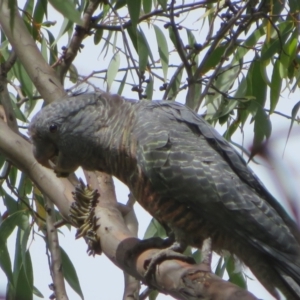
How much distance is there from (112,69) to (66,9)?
162cm

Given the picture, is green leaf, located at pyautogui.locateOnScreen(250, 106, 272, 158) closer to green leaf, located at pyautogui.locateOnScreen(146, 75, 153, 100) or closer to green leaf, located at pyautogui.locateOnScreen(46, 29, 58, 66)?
green leaf, located at pyautogui.locateOnScreen(146, 75, 153, 100)

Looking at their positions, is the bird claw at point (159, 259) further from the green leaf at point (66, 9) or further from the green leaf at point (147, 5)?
the green leaf at point (147, 5)

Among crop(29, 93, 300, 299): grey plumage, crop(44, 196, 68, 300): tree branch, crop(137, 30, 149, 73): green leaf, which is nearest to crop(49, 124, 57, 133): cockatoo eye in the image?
crop(29, 93, 300, 299): grey plumage

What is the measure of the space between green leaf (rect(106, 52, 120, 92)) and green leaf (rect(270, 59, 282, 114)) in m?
0.76

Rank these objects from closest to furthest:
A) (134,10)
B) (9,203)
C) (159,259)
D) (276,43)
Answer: (159,259) → (134,10) → (276,43) → (9,203)

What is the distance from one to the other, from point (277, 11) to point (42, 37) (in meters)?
1.15

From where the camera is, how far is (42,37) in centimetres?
388

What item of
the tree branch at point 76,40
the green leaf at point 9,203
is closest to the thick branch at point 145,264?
the tree branch at point 76,40

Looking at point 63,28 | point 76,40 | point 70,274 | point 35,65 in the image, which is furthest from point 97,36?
point 70,274

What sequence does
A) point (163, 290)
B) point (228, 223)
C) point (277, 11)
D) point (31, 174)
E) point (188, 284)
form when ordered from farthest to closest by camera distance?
1. point (277, 11)
2. point (31, 174)
3. point (228, 223)
4. point (163, 290)
5. point (188, 284)

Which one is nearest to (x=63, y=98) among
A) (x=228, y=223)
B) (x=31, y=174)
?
(x=31, y=174)

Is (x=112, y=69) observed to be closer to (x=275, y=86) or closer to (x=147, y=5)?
(x=147, y=5)

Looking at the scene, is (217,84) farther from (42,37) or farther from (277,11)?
(42,37)

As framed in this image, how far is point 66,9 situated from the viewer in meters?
2.22
